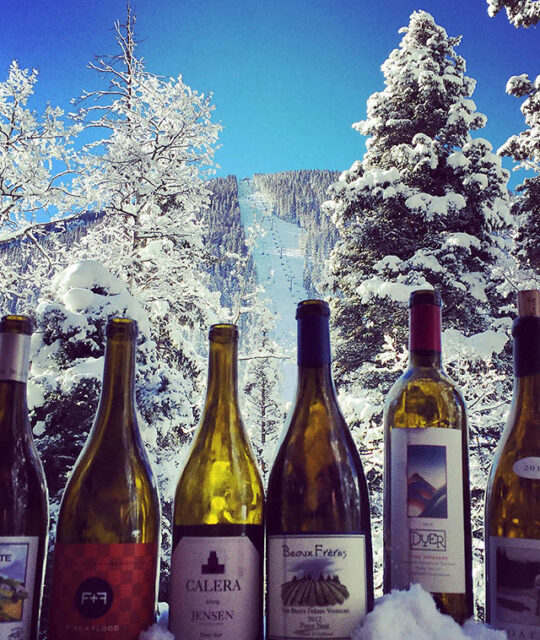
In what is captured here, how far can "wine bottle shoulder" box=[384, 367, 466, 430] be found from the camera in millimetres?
1054

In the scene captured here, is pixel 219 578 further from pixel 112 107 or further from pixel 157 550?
pixel 112 107

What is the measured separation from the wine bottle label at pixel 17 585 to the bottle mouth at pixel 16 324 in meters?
0.35

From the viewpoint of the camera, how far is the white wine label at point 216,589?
0.90 m

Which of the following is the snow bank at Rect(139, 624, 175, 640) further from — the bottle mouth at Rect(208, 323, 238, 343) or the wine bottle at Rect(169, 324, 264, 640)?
the bottle mouth at Rect(208, 323, 238, 343)

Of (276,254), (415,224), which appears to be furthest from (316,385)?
(276,254)

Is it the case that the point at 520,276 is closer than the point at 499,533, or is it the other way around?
the point at 499,533

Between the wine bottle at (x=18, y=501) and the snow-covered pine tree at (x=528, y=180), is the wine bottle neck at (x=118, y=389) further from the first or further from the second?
the snow-covered pine tree at (x=528, y=180)

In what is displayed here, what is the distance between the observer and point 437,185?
10.3 metres

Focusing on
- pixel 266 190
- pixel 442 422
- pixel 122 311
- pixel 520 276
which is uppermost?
pixel 266 190

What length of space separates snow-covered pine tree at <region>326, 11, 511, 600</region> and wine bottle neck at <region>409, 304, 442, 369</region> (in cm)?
723

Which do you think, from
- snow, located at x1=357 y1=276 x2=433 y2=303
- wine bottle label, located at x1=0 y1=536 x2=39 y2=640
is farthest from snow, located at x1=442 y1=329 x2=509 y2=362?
wine bottle label, located at x1=0 y1=536 x2=39 y2=640

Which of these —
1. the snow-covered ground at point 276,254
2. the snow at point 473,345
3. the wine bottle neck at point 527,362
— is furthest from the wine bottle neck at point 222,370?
the snow-covered ground at point 276,254

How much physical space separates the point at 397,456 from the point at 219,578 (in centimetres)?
36

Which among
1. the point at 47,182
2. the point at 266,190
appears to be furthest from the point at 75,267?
the point at 266,190
